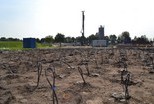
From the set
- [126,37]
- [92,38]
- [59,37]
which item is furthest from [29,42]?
[92,38]

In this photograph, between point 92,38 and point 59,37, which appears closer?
point 59,37

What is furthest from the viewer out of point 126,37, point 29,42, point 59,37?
point 59,37

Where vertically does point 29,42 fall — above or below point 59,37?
below

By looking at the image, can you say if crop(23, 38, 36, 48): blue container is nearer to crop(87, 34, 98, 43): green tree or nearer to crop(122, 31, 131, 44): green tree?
crop(122, 31, 131, 44): green tree

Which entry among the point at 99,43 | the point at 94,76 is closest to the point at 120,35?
the point at 99,43

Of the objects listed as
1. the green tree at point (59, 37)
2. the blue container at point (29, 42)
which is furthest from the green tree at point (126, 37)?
the blue container at point (29, 42)

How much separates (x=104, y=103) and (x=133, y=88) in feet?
6.34

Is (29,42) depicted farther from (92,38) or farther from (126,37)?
(92,38)

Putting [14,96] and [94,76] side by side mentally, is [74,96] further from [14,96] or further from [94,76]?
[94,76]

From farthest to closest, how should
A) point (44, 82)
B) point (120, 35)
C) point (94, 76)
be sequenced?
point (120, 35) → point (94, 76) → point (44, 82)

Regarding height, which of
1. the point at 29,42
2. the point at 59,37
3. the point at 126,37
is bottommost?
the point at 29,42

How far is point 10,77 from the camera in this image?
11.6 meters

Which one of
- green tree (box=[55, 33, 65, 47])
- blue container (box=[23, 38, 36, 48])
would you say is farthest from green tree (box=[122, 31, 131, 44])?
blue container (box=[23, 38, 36, 48])

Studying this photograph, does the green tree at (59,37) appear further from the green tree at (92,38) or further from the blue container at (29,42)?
the blue container at (29,42)
